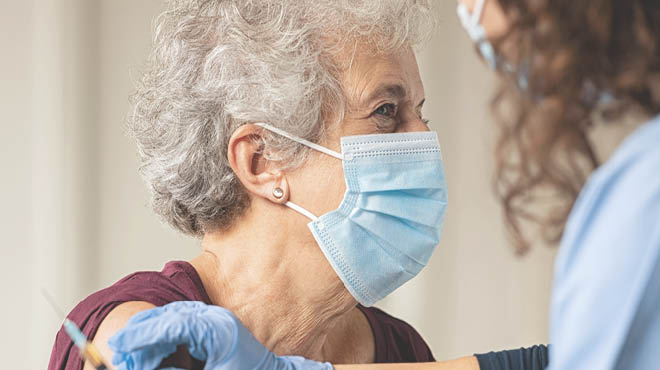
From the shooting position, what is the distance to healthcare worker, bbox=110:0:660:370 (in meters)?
0.71

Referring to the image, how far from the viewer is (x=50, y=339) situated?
2656 mm

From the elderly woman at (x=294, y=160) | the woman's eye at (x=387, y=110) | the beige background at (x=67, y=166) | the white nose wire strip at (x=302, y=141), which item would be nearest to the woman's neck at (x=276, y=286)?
the elderly woman at (x=294, y=160)

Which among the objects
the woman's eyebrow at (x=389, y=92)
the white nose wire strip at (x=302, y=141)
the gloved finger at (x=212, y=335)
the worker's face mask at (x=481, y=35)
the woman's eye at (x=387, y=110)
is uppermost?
the worker's face mask at (x=481, y=35)

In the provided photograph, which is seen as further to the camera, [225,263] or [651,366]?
[225,263]

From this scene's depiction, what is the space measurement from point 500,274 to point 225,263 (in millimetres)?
1970

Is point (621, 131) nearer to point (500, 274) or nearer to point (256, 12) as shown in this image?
point (256, 12)

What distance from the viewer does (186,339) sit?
1133 millimetres

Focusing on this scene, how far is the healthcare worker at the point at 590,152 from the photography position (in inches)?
27.9

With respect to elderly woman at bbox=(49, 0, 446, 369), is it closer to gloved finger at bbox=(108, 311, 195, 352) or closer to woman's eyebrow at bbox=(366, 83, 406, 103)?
woman's eyebrow at bbox=(366, 83, 406, 103)

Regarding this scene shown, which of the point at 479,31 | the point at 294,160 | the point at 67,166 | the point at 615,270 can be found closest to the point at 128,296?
the point at 294,160

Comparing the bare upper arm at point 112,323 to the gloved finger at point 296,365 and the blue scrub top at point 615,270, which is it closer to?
the gloved finger at point 296,365

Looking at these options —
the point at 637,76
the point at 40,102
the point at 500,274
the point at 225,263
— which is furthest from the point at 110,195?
the point at 637,76

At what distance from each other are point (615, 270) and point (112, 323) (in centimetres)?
89

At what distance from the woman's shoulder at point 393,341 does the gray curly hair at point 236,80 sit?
1.48 ft
